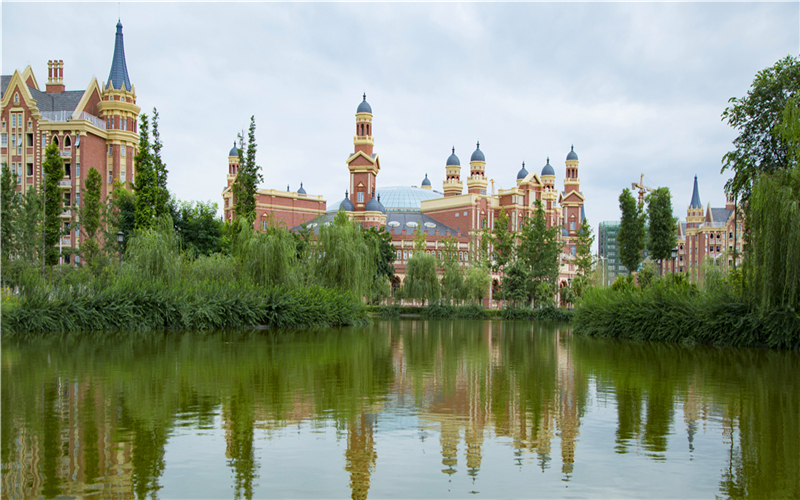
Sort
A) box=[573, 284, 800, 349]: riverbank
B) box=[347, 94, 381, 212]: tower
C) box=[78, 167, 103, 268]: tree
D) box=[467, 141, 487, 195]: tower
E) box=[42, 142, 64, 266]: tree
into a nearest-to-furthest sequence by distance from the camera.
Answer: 1. box=[573, 284, 800, 349]: riverbank
2. box=[42, 142, 64, 266]: tree
3. box=[78, 167, 103, 268]: tree
4. box=[347, 94, 381, 212]: tower
5. box=[467, 141, 487, 195]: tower

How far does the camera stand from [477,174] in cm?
8850

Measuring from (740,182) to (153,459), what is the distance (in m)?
23.7

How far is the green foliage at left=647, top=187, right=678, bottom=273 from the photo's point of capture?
4888 centimetres

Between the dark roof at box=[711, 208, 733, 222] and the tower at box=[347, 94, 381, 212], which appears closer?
the tower at box=[347, 94, 381, 212]

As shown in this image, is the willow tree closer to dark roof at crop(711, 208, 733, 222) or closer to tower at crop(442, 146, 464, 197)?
tower at crop(442, 146, 464, 197)

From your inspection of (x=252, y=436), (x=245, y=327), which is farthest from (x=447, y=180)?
(x=252, y=436)

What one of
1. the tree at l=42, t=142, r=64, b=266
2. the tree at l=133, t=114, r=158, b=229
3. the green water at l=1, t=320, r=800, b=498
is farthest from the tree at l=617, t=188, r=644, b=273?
the tree at l=42, t=142, r=64, b=266

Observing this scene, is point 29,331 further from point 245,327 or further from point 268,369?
point 268,369

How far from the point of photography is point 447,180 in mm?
94125

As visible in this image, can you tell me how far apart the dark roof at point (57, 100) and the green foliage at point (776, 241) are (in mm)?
58223

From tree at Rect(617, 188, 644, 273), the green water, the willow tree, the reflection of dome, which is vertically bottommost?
the green water

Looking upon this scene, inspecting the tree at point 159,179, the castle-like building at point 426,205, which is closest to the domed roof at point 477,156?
the castle-like building at point 426,205

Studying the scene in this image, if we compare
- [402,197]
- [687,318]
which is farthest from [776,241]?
[402,197]

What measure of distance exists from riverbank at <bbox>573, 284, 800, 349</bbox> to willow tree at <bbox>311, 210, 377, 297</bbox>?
37.7 feet
